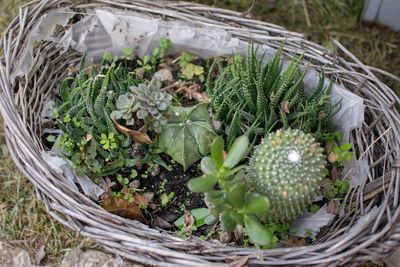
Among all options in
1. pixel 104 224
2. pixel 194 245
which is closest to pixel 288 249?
pixel 194 245

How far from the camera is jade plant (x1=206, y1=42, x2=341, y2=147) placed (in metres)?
1.51

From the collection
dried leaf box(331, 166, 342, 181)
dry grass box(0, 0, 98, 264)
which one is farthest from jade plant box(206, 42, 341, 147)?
dry grass box(0, 0, 98, 264)

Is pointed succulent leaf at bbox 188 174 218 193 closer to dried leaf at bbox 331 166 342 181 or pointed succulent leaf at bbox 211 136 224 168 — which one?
pointed succulent leaf at bbox 211 136 224 168

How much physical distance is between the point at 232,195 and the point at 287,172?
0.21 meters

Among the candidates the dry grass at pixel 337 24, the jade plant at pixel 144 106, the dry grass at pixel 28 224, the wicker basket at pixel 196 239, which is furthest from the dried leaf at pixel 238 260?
the dry grass at pixel 337 24

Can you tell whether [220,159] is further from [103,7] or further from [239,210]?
[103,7]

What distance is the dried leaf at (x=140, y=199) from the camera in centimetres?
155

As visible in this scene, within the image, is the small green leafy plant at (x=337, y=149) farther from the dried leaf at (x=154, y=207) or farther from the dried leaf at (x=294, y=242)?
the dried leaf at (x=154, y=207)

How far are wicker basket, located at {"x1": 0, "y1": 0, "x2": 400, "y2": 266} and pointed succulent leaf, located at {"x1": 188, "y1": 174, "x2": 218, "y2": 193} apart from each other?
9.0 inches

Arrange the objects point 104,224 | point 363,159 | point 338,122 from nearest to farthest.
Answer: point 104,224 < point 363,159 < point 338,122

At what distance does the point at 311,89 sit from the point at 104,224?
1087 millimetres

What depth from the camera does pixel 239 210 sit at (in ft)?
3.97

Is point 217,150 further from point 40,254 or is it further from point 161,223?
point 40,254

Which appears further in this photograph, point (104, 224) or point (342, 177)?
point (342, 177)
